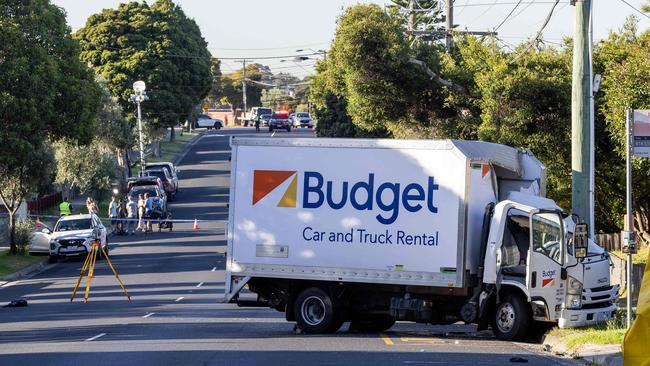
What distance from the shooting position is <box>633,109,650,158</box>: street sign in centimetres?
1457

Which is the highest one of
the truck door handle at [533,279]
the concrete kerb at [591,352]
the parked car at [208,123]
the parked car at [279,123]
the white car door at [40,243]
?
the parked car at [208,123]

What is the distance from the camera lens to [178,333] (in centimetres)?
1878

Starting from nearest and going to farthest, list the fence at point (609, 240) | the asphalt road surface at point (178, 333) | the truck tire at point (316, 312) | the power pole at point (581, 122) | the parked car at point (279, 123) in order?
the asphalt road surface at point (178, 333) → the truck tire at point (316, 312) → the power pole at point (581, 122) → the fence at point (609, 240) → the parked car at point (279, 123)

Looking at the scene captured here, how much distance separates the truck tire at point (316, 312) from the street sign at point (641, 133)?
5.90m

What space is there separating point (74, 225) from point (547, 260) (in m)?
24.4

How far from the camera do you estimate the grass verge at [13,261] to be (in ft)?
115

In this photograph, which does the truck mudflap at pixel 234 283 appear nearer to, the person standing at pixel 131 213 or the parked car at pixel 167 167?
the person standing at pixel 131 213

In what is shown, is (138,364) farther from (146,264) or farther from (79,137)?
(79,137)

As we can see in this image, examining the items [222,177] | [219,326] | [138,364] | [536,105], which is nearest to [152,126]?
[222,177]

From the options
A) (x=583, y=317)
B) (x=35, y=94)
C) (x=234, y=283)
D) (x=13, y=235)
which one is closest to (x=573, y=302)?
(x=583, y=317)

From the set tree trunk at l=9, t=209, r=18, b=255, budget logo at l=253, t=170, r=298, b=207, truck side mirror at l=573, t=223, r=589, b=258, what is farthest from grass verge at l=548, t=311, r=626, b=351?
tree trunk at l=9, t=209, r=18, b=255

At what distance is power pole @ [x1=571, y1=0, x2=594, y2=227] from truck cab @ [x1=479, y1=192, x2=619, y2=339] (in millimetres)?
1557

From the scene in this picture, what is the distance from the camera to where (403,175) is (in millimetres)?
17875

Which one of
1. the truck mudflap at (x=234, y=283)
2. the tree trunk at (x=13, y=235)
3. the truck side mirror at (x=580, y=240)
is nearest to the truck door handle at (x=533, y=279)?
the truck side mirror at (x=580, y=240)
